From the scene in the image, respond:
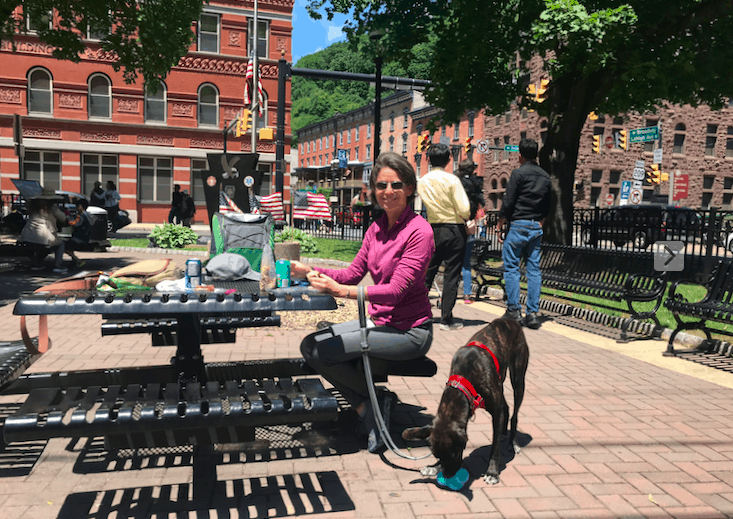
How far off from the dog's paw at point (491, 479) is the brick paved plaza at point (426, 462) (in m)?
0.03

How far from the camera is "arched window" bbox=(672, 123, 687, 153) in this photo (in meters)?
48.1

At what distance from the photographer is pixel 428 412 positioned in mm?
4645

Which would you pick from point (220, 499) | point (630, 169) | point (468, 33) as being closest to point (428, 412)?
point (220, 499)

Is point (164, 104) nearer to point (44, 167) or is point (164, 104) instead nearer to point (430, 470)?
point (44, 167)

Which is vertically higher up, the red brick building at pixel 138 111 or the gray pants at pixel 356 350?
the red brick building at pixel 138 111

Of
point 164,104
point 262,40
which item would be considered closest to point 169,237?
point 164,104

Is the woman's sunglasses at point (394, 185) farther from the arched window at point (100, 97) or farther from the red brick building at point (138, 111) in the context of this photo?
the arched window at point (100, 97)

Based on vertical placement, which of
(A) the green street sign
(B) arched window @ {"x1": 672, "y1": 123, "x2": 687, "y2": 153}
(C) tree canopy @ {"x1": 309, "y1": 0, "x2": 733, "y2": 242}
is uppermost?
(B) arched window @ {"x1": 672, "y1": 123, "x2": 687, "y2": 153}

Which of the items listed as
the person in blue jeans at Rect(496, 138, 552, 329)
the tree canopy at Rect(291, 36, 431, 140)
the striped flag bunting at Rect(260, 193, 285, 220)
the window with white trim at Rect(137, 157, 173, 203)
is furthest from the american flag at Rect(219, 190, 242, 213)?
the tree canopy at Rect(291, 36, 431, 140)

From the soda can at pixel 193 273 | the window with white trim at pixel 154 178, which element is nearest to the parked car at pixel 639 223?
the soda can at pixel 193 273

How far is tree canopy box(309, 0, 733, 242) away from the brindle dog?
10.6 meters

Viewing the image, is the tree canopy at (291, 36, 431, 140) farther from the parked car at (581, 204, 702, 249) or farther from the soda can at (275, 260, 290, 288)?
the soda can at (275, 260, 290, 288)

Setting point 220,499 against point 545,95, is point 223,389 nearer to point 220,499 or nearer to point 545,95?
point 220,499

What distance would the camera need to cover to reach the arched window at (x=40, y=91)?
3177 centimetres
